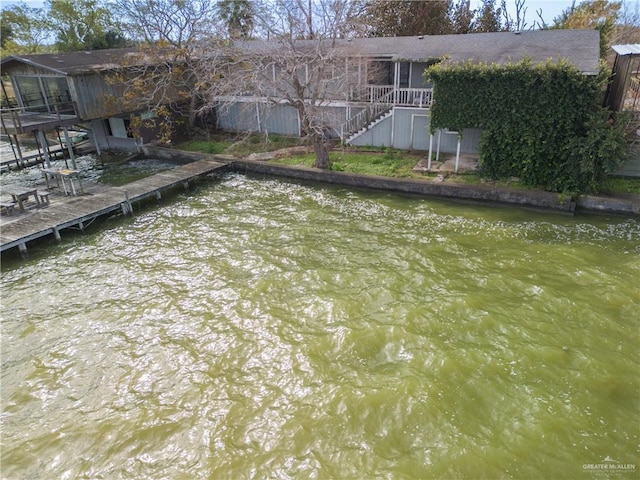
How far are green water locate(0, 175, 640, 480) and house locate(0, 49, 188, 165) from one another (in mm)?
9163

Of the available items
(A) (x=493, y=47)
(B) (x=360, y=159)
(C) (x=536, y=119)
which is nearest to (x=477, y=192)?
(C) (x=536, y=119)

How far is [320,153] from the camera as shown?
58.1 ft

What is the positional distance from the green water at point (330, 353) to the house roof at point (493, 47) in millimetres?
6681

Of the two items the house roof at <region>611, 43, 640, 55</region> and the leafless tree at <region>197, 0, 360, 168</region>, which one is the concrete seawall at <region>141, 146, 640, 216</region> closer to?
the leafless tree at <region>197, 0, 360, 168</region>

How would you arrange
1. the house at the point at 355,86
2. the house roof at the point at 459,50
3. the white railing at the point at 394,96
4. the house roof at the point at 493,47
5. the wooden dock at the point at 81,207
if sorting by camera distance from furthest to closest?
1. the white railing at the point at 394,96
2. the house at the point at 355,86
3. the house roof at the point at 459,50
4. the house roof at the point at 493,47
5. the wooden dock at the point at 81,207

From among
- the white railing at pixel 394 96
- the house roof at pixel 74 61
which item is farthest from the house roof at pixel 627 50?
the house roof at pixel 74 61

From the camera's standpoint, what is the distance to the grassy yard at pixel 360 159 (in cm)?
1503

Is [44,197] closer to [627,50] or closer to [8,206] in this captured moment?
[8,206]

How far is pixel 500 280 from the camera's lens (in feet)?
34.1

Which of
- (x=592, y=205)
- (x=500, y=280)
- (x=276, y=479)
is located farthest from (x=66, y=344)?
(x=592, y=205)

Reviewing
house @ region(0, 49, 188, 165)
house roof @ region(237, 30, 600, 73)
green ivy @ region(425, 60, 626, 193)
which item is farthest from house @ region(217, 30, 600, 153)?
house @ region(0, 49, 188, 165)

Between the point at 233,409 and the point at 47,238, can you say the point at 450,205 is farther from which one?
the point at 47,238

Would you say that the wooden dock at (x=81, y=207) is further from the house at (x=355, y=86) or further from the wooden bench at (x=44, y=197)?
the house at (x=355, y=86)

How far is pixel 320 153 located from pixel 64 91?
44.0 ft
